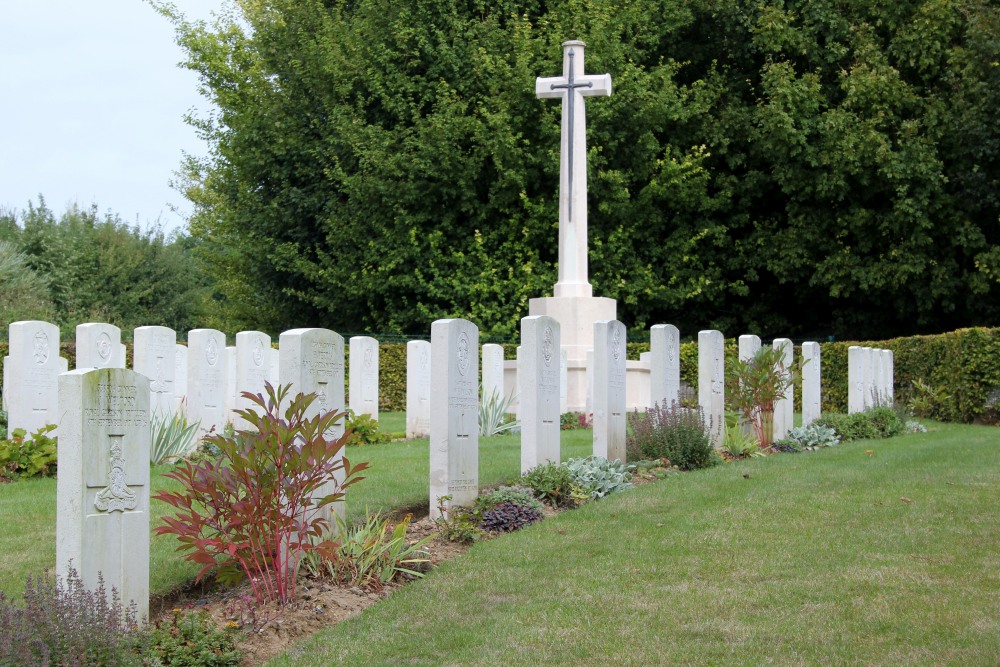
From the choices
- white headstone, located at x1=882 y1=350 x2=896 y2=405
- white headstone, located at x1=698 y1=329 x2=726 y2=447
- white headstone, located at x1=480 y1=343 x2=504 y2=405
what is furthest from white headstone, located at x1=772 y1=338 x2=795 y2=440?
white headstone, located at x1=882 y1=350 x2=896 y2=405

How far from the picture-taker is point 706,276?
2483cm

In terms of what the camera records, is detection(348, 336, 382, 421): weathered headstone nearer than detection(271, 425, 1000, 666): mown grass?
No

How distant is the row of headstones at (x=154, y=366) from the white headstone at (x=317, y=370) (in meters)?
4.28

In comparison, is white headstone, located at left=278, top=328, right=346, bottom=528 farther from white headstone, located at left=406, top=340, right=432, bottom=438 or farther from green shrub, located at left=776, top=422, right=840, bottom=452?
green shrub, located at left=776, top=422, right=840, bottom=452

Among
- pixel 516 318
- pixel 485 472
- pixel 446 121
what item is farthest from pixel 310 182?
pixel 485 472

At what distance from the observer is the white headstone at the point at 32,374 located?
38.2ft

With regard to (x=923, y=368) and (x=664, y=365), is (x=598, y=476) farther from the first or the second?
(x=923, y=368)

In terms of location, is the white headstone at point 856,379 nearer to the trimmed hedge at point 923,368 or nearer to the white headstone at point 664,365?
the trimmed hedge at point 923,368

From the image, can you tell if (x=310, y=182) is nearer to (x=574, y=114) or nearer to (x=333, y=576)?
(x=574, y=114)

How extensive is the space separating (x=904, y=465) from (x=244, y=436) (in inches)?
275

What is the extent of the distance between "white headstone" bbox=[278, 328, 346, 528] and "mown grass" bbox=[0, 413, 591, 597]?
3.22ft

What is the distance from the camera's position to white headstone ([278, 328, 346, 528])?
659cm

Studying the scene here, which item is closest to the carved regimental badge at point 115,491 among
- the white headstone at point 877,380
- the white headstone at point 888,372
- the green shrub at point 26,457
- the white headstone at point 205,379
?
the green shrub at point 26,457

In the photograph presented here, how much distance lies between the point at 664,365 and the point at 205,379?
5368 millimetres
